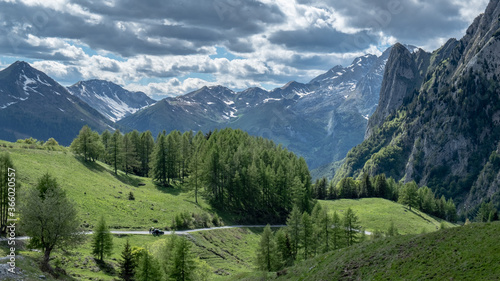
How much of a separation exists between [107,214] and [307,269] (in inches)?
1823

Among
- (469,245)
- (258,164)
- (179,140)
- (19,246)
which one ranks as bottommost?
(19,246)

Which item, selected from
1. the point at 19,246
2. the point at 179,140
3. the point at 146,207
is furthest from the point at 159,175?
the point at 19,246

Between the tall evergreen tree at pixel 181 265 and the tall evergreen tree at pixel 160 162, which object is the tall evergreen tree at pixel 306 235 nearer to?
the tall evergreen tree at pixel 181 265

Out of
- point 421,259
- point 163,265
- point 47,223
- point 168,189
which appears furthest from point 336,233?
point 168,189

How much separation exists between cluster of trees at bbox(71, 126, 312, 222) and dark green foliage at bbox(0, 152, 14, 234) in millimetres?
52836

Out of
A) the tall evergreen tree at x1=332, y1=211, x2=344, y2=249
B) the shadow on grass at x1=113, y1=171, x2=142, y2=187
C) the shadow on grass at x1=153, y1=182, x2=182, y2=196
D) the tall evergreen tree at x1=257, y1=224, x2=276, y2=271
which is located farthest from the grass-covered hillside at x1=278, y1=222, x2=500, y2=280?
the shadow on grass at x1=113, y1=171, x2=142, y2=187

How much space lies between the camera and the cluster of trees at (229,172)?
102562mm

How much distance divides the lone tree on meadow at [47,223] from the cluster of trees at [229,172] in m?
55.7

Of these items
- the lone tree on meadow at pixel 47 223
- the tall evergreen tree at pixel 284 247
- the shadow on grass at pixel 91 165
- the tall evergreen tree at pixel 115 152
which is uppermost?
the tall evergreen tree at pixel 115 152

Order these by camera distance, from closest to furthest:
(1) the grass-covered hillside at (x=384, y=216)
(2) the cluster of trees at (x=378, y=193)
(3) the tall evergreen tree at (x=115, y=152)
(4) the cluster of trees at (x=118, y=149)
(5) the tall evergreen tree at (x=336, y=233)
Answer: (5) the tall evergreen tree at (x=336, y=233) → (1) the grass-covered hillside at (x=384, y=216) → (4) the cluster of trees at (x=118, y=149) → (3) the tall evergreen tree at (x=115, y=152) → (2) the cluster of trees at (x=378, y=193)

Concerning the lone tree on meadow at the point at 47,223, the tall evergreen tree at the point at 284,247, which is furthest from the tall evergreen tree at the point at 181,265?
the tall evergreen tree at the point at 284,247

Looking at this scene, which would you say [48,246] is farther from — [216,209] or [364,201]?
[364,201]

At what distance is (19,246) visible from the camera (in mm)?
45875

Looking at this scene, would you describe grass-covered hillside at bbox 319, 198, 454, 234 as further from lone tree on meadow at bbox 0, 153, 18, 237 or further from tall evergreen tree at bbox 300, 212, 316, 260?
lone tree on meadow at bbox 0, 153, 18, 237
